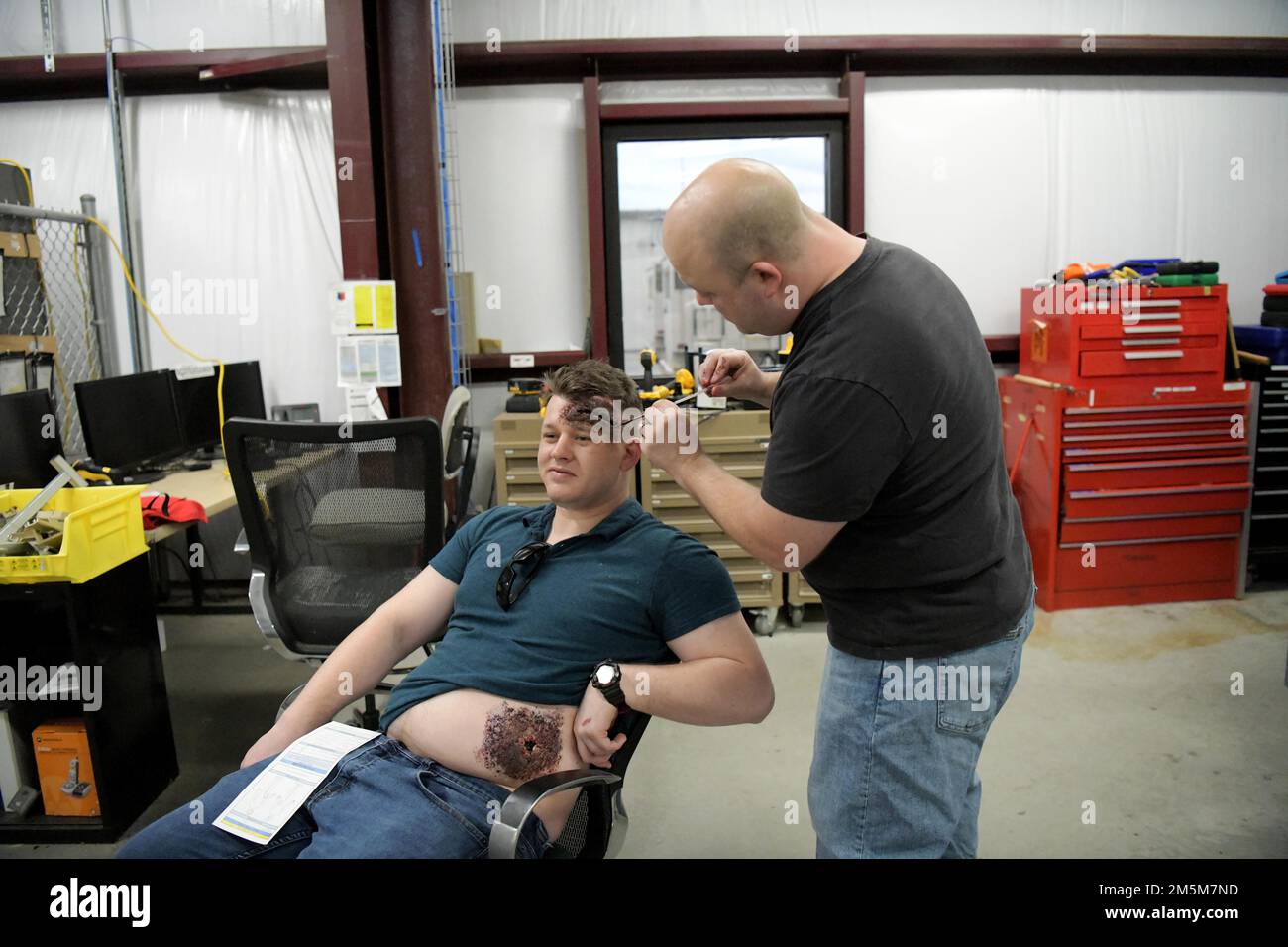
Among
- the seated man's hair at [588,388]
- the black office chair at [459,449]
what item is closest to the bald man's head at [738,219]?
the seated man's hair at [588,388]

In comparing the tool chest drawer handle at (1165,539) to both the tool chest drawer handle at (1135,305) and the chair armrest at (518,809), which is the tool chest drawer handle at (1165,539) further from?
the chair armrest at (518,809)

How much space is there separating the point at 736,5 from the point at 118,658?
3476 millimetres

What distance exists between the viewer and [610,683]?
55.9 inches

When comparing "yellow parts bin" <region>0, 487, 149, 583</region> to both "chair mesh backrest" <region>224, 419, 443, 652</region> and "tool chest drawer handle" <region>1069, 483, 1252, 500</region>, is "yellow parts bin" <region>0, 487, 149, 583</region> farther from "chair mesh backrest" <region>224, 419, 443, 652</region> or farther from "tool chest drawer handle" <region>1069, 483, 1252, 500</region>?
"tool chest drawer handle" <region>1069, 483, 1252, 500</region>

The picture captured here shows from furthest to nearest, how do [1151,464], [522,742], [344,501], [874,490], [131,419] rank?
[1151,464]
[131,419]
[344,501]
[522,742]
[874,490]

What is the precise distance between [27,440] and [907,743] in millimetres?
2766

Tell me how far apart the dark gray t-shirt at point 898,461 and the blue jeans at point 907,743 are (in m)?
0.03

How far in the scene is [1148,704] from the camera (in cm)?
297

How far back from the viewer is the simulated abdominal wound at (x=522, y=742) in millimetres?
1469

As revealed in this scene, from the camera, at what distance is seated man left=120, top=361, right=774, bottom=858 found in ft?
4.58

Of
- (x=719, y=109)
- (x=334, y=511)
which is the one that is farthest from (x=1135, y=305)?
(x=334, y=511)

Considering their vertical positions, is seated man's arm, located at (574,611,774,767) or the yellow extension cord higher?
the yellow extension cord

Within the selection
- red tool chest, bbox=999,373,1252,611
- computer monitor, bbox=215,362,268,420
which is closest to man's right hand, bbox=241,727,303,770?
computer monitor, bbox=215,362,268,420

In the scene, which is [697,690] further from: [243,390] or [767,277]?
[243,390]
